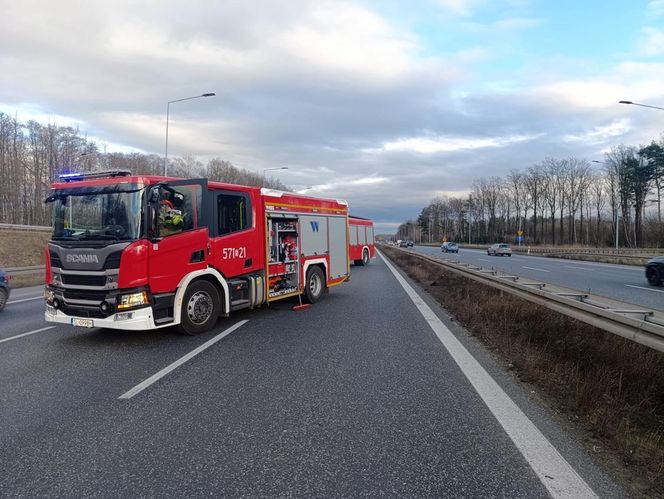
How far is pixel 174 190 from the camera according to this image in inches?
289

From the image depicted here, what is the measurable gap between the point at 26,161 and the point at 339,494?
7330 centimetres

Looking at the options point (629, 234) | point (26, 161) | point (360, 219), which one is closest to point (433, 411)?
point (360, 219)

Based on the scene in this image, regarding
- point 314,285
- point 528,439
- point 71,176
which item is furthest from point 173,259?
point 528,439

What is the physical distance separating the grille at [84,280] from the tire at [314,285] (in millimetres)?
5463

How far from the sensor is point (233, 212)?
342 inches

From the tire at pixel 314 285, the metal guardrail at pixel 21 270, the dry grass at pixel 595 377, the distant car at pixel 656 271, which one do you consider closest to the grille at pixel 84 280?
the tire at pixel 314 285

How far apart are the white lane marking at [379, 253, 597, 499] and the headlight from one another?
4694mm

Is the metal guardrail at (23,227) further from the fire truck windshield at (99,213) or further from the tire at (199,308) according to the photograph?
the tire at (199,308)

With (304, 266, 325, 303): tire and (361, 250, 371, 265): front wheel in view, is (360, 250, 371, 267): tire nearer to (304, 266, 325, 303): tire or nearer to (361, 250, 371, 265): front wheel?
(361, 250, 371, 265): front wheel

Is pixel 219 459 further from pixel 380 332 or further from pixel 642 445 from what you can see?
pixel 380 332

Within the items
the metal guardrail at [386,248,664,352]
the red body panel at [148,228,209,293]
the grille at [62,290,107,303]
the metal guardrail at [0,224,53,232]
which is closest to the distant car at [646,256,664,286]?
the metal guardrail at [386,248,664,352]

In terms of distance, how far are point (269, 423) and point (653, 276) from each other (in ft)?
58.1

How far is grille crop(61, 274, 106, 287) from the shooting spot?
662 centimetres

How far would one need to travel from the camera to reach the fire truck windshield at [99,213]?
22.2 feet
